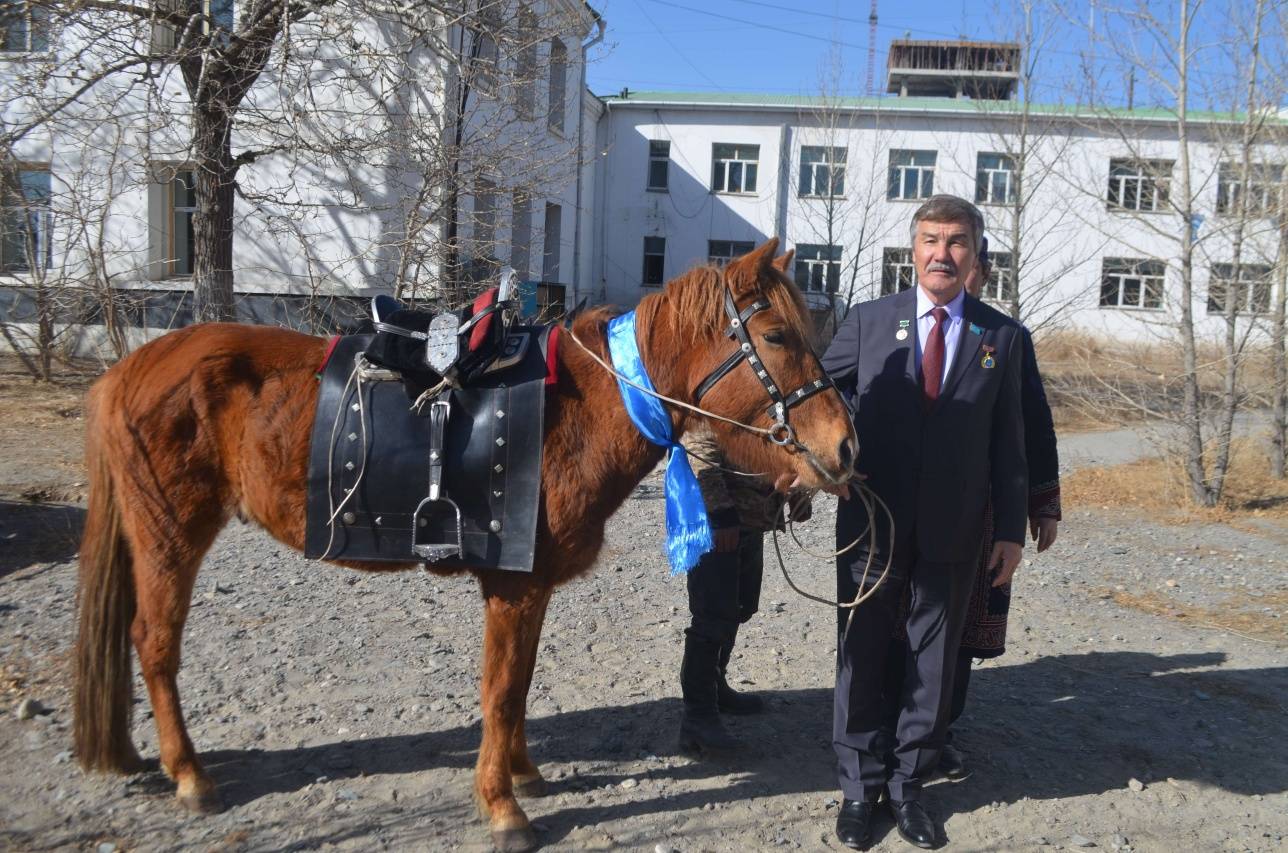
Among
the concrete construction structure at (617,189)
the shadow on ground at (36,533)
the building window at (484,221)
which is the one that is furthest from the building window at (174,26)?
the shadow on ground at (36,533)

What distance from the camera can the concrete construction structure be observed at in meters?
8.37

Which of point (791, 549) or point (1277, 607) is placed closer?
point (1277, 607)

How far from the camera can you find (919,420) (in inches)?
111

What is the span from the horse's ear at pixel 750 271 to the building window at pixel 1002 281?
6553 millimetres

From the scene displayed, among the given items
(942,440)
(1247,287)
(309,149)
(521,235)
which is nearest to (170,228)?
(521,235)

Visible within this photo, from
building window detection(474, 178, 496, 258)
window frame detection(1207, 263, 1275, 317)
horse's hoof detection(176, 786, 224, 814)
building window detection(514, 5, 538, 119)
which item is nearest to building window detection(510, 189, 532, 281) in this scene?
building window detection(474, 178, 496, 258)

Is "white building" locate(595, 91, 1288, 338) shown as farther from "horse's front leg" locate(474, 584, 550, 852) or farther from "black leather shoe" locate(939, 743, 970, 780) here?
"horse's front leg" locate(474, 584, 550, 852)

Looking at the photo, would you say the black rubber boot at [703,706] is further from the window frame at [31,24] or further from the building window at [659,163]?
the building window at [659,163]

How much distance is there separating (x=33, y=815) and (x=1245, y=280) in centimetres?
1003

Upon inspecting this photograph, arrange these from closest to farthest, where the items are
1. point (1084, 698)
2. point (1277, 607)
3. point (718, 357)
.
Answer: point (718, 357)
point (1084, 698)
point (1277, 607)

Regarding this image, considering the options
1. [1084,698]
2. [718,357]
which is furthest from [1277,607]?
[718,357]

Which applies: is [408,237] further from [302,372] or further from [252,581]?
[302,372]

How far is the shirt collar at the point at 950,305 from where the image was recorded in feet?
9.45

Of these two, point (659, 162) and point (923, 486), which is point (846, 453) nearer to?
point (923, 486)
